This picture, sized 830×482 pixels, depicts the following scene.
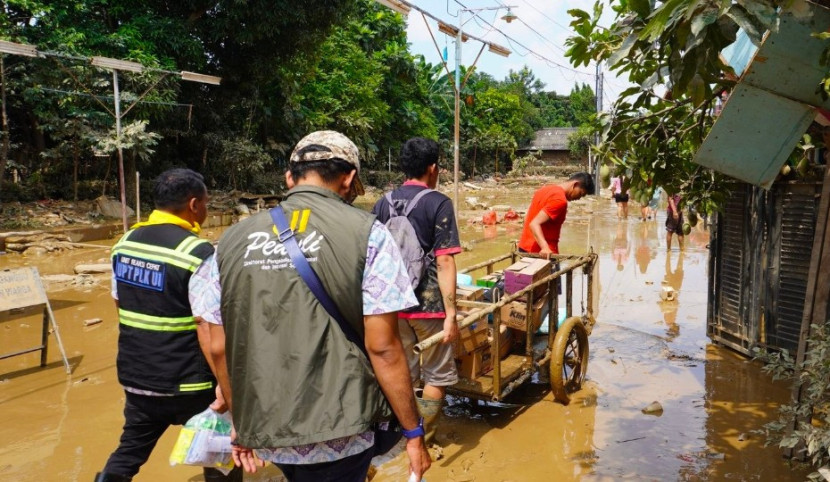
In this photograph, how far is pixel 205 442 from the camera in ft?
8.73

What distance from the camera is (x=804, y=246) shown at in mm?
5059

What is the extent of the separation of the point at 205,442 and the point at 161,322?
2.29 ft

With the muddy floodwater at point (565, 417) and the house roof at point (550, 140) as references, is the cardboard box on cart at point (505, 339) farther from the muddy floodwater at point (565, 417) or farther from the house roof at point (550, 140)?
the house roof at point (550, 140)

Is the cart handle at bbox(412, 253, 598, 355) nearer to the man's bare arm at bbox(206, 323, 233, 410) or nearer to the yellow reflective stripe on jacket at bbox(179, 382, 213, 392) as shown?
the yellow reflective stripe on jacket at bbox(179, 382, 213, 392)

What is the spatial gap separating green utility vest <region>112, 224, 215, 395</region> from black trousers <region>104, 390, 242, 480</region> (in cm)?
7

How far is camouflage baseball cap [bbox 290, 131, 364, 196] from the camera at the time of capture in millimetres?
2049

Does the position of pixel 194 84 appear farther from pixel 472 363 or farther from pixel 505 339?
pixel 472 363

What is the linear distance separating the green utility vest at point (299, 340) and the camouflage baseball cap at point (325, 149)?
24cm

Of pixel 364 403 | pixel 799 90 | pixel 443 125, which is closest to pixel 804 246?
pixel 799 90

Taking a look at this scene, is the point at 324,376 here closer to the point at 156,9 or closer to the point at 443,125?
the point at 156,9

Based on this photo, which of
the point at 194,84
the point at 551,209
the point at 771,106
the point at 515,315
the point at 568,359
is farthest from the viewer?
the point at 194,84

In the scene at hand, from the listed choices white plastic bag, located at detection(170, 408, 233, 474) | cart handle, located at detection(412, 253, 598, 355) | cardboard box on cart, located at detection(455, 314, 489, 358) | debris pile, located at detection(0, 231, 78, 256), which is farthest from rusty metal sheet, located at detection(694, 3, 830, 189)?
debris pile, located at detection(0, 231, 78, 256)

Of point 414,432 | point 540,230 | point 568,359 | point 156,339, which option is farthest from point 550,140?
point 414,432

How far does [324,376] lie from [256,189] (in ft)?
73.1
